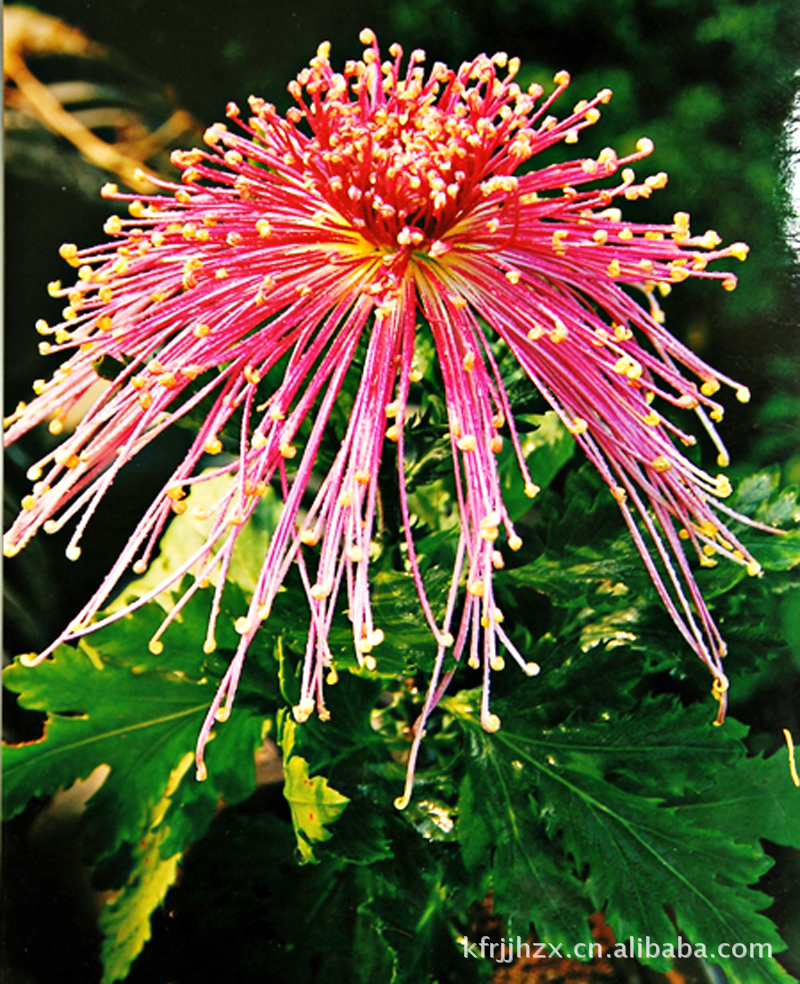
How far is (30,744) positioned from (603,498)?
0.52 metres

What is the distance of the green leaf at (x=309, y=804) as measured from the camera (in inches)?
21.7

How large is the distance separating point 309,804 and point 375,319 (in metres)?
0.33

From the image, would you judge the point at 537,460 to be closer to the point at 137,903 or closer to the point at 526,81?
the point at 526,81

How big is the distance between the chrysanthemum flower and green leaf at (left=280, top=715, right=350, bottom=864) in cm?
4

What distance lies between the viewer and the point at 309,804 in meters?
0.56

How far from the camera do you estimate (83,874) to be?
708mm

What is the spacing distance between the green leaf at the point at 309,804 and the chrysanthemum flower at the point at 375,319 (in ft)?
0.14

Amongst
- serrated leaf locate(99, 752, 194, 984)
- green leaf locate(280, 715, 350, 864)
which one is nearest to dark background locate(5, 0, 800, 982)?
serrated leaf locate(99, 752, 194, 984)

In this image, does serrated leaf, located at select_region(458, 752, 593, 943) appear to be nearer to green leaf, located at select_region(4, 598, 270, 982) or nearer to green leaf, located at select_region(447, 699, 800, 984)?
green leaf, located at select_region(447, 699, 800, 984)

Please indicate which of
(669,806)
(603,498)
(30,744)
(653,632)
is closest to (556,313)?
(603,498)

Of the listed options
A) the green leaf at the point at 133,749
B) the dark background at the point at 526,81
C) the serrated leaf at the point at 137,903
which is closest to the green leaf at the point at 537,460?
the dark background at the point at 526,81

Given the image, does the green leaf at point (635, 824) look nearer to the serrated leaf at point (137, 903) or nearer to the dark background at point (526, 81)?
the dark background at point (526, 81)

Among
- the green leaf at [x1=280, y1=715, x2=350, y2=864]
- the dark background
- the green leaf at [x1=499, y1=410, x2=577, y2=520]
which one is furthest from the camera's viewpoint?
the green leaf at [x1=499, y1=410, x2=577, y2=520]

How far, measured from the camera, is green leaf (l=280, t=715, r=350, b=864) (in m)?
0.55
